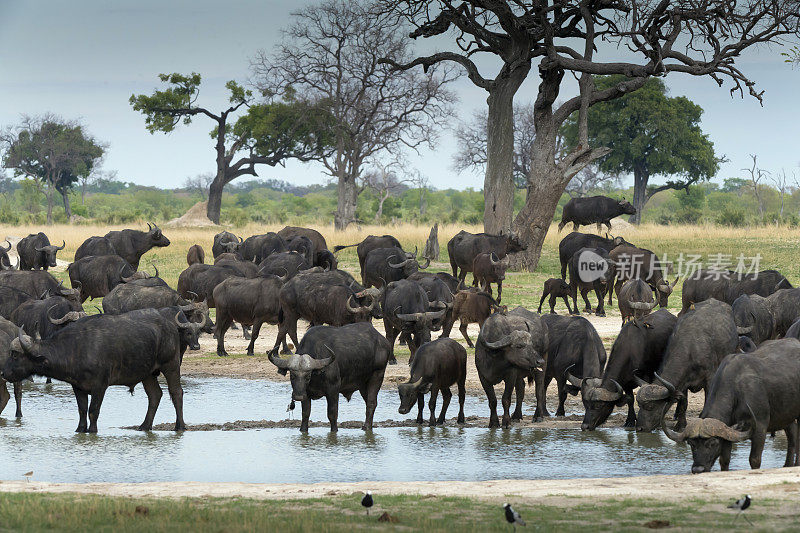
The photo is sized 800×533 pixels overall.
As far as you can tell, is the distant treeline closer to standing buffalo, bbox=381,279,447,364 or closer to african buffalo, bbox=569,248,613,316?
african buffalo, bbox=569,248,613,316

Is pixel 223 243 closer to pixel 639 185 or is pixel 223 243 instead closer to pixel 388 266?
pixel 388 266

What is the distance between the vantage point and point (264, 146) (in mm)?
59562

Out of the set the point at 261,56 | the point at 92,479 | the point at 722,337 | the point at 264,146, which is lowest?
the point at 92,479

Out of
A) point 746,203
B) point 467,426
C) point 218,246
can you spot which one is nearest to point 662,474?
point 467,426

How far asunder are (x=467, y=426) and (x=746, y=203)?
4047 inches

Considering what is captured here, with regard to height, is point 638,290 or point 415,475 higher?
point 638,290

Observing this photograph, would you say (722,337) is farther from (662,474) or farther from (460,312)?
(460,312)

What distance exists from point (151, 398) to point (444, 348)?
3602 mm

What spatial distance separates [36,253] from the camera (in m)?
27.5

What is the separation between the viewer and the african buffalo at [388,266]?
2312cm

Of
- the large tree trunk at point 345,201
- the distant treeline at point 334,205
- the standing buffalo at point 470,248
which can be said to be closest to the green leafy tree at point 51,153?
the distant treeline at point 334,205

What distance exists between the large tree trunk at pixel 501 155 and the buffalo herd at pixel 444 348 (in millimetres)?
Answer: 13536

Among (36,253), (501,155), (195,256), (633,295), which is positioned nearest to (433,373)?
(633,295)

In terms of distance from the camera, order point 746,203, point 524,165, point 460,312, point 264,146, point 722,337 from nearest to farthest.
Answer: point 722,337, point 460,312, point 264,146, point 524,165, point 746,203
